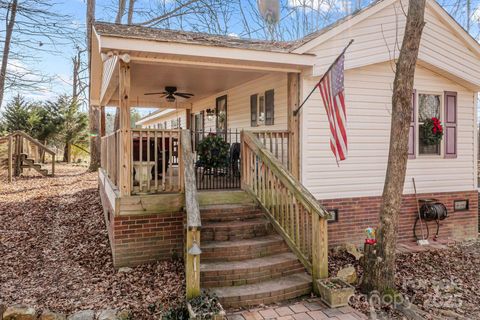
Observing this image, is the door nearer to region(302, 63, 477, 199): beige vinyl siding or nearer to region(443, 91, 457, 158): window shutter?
region(302, 63, 477, 199): beige vinyl siding

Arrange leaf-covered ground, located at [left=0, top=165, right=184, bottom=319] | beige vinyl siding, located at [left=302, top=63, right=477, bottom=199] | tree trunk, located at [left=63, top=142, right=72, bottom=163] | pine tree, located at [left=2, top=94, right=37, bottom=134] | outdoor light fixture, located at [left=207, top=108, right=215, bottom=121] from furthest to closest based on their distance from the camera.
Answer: tree trunk, located at [left=63, top=142, right=72, bottom=163], pine tree, located at [left=2, top=94, right=37, bottom=134], outdoor light fixture, located at [left=207, top=108, right=215, bottom=121], beige vinyl siding, located at [left=302, top=63, right=477, bottom=199], leaf-covered ground, located at [left=0, top=165, right=184, bottom=319]

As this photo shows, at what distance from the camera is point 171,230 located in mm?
5457

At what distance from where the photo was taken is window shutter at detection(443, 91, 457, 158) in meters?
7.62

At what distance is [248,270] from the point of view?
454 cm

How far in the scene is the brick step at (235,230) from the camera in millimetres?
5121

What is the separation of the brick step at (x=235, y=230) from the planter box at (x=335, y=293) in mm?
1289

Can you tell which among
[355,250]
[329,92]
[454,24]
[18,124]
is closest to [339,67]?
[329,92]

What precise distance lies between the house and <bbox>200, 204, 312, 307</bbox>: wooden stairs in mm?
17

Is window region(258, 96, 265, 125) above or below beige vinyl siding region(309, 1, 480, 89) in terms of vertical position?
below

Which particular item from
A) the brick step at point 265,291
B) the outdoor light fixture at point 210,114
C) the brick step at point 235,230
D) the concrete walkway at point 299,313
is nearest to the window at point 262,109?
the brick step at point 235,230

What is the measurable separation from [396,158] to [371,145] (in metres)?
2.37

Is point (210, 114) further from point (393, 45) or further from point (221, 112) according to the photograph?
point (393, 45)

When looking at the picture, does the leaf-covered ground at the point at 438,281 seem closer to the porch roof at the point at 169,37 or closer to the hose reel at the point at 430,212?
the hose reel at the point at 430,212

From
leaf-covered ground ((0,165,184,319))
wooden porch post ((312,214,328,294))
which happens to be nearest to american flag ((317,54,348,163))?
wooden porch post ((312,214,328,294))
